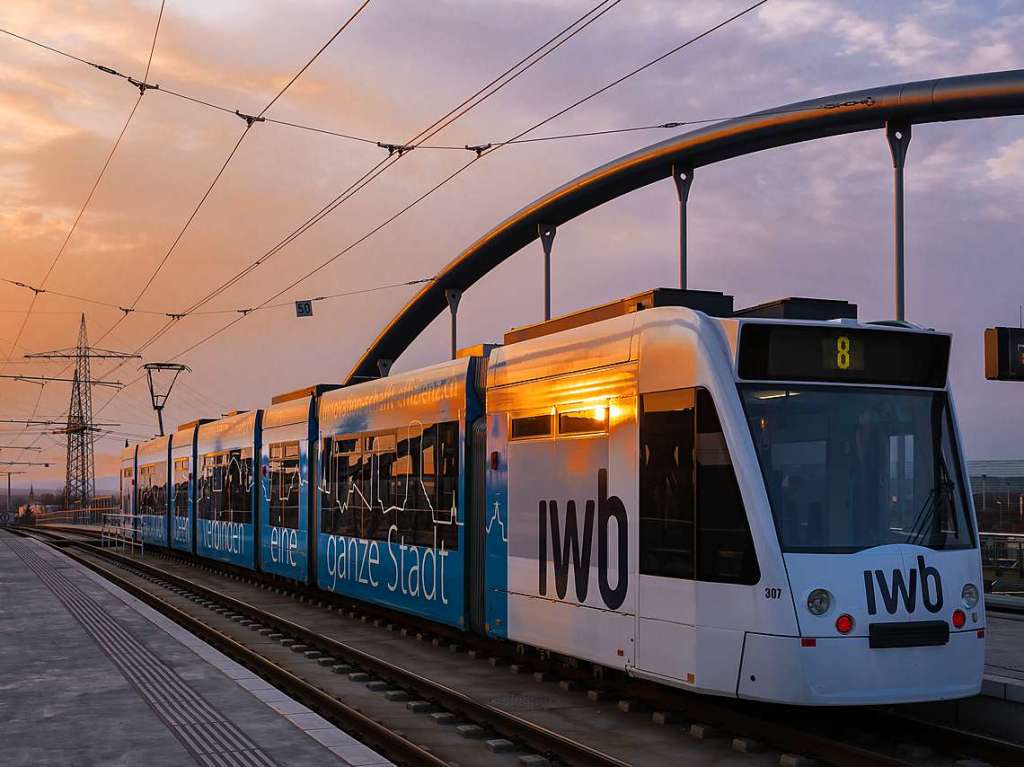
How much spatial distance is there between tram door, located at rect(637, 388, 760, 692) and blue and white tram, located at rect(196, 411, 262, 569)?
15.5m

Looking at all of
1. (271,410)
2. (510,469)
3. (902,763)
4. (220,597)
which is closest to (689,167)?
(271,410)

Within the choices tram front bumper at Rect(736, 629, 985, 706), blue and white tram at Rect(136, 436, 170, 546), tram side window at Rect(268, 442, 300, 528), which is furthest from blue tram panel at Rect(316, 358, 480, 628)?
blue and white tram at Rect(136, 436, 170, 546)

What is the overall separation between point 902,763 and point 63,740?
584 centimetres

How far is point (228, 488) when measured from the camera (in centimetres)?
2683

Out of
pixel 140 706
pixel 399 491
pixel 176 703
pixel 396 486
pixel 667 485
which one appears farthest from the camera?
pixel 396 486

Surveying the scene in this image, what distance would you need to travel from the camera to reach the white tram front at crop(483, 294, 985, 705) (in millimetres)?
8367

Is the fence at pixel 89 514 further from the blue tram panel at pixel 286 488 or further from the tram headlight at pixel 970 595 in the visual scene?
the tram headlight at pixel 970 595

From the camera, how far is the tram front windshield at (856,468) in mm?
8625

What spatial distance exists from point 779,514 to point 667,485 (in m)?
1.10

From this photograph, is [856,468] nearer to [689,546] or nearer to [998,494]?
[689,546]

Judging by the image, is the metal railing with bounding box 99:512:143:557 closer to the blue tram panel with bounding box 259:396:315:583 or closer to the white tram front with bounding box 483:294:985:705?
the blue tram panel with bounding box 259:396:315:583

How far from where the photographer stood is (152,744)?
8.46 metres

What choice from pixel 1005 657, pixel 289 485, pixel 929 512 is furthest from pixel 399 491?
pixel 929 512

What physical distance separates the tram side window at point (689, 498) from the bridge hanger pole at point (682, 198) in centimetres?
1478
